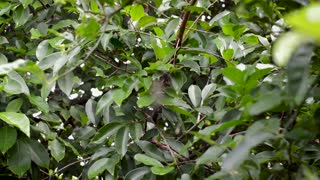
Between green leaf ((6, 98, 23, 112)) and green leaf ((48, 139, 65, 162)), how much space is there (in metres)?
0.14

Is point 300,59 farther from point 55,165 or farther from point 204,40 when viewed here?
point 55,165

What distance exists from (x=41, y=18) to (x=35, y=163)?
547mm

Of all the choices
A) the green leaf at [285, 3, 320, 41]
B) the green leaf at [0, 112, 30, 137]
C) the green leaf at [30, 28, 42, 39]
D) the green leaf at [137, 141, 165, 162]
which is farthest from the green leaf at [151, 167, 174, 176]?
the green leaf at [285, 3, 320, 41]

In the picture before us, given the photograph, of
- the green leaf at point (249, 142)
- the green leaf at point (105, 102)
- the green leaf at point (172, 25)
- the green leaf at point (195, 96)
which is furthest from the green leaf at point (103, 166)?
the green leaf at point (249, 142)

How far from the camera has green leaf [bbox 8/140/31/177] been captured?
4.19 ft

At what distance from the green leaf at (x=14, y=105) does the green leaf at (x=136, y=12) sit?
408mm

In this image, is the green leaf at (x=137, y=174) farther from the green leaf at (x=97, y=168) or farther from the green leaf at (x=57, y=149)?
the green leaf at (x=57, y=149)

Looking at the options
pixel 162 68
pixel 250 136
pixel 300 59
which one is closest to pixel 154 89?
pixel 162 68

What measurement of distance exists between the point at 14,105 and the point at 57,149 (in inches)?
7.0

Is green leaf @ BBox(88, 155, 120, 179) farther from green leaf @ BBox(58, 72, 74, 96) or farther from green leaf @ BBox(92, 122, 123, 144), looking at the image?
green leaf @ BBox(58, 72, 74, 96)

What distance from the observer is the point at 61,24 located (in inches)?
57.6

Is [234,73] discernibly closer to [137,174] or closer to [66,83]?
[137,174]

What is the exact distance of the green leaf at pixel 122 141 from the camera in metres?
1.20

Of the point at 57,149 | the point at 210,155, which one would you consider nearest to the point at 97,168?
the point at 57,149
